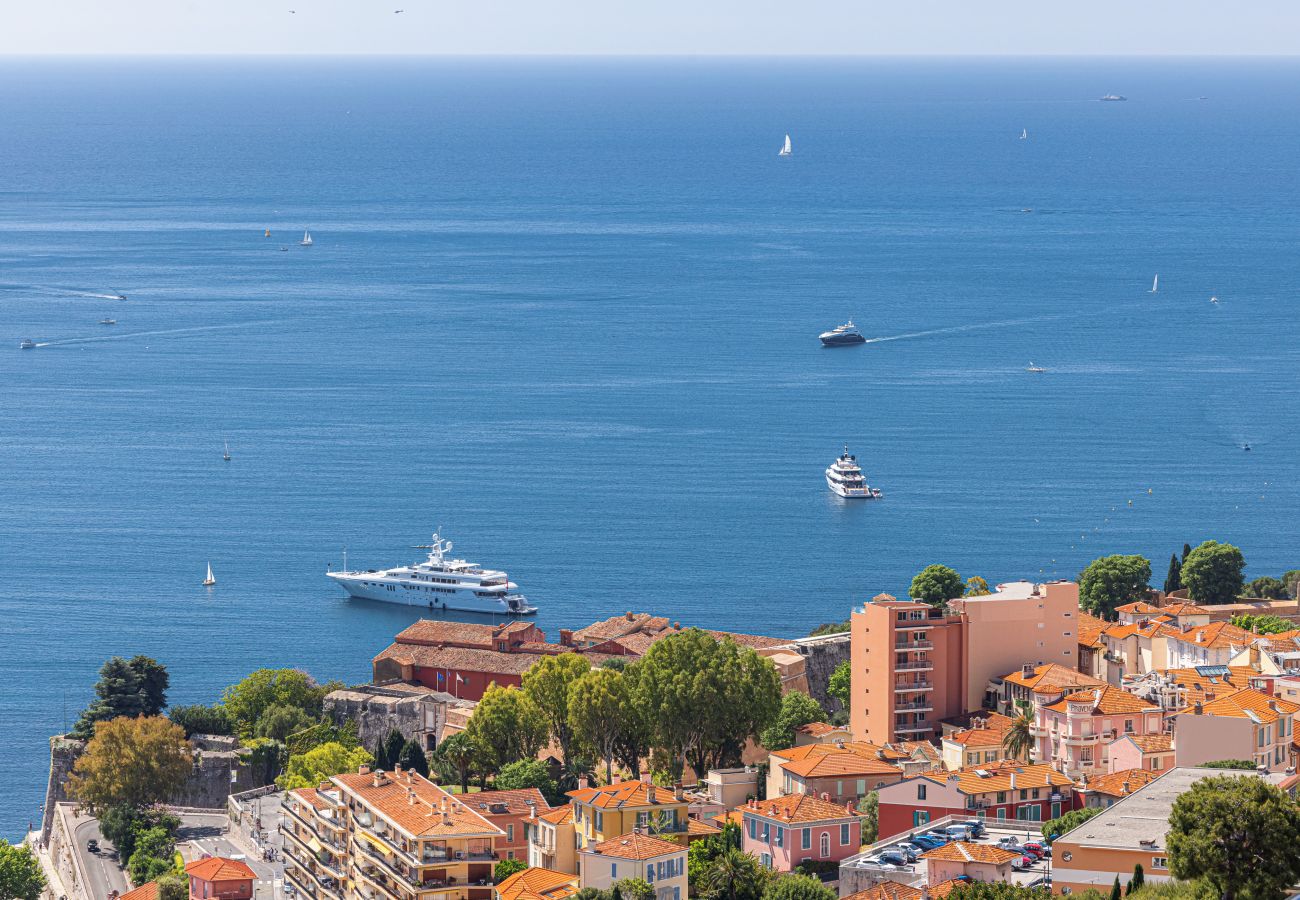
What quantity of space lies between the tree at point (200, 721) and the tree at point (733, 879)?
76.3ft

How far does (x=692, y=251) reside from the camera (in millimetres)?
189125

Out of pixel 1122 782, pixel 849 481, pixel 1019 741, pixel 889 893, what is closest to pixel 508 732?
pixel 1019 741

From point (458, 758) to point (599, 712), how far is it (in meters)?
3.34

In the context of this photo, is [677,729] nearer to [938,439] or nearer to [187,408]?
[938,439]

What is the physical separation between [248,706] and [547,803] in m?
16.7

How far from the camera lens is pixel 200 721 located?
63625 mm

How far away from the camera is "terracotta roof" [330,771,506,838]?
46031 mm

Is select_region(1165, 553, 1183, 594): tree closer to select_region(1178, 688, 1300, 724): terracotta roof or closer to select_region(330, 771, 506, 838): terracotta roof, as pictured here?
select_region(1178, 688, 1300, 724): terracotta roof

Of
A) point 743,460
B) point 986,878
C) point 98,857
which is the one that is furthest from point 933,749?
point 743,460

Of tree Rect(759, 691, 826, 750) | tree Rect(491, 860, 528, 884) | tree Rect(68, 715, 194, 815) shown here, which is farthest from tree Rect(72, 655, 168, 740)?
tree Rect(491, 860, 528, 884)

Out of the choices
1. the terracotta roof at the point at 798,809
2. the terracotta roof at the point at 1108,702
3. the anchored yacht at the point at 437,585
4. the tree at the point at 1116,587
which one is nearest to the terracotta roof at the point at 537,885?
the terracotta roof at the point at 798,809

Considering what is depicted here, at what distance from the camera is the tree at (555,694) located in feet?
185

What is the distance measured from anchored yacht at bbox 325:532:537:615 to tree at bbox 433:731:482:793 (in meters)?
30.7

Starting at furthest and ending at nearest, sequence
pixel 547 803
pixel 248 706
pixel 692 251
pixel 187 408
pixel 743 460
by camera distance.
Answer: pixel 692 251 → pixel 187 408 → pixel 743 460 → pixel 248 706 → pixel 547 803
